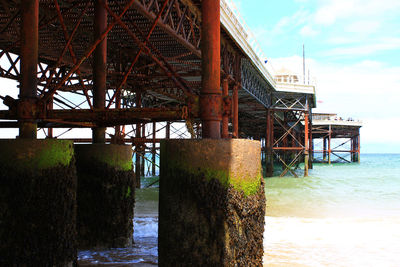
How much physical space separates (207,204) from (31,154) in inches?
82.2

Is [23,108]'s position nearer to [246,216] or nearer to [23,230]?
[23,230]

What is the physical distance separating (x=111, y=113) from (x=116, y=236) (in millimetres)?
2480

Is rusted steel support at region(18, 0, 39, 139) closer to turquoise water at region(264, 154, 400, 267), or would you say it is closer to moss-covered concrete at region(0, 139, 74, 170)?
moss-covered concrete at region(0, 139, 74, 170)

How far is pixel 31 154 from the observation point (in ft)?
14.0

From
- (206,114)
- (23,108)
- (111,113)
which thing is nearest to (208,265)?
(206,114)

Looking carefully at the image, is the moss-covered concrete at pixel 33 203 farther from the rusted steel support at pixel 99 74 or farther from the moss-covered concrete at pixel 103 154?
the rusted steel support at pixel 99 74

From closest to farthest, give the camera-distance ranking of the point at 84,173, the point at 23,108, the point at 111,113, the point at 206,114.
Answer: the point at 206,114, the point at 23,108, the point at 111,113, the point at 84,173

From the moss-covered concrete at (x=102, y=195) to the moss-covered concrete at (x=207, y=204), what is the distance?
2.74 m

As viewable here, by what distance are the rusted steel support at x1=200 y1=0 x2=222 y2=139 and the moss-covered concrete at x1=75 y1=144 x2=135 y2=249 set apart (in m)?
2.53

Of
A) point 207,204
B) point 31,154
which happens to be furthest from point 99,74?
point 207,204

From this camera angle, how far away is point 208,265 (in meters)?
3.79

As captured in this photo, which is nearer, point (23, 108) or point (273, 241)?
point (23, 108)

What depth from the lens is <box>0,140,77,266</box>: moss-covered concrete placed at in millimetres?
4180

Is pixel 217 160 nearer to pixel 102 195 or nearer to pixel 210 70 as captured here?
pixel 210 70
